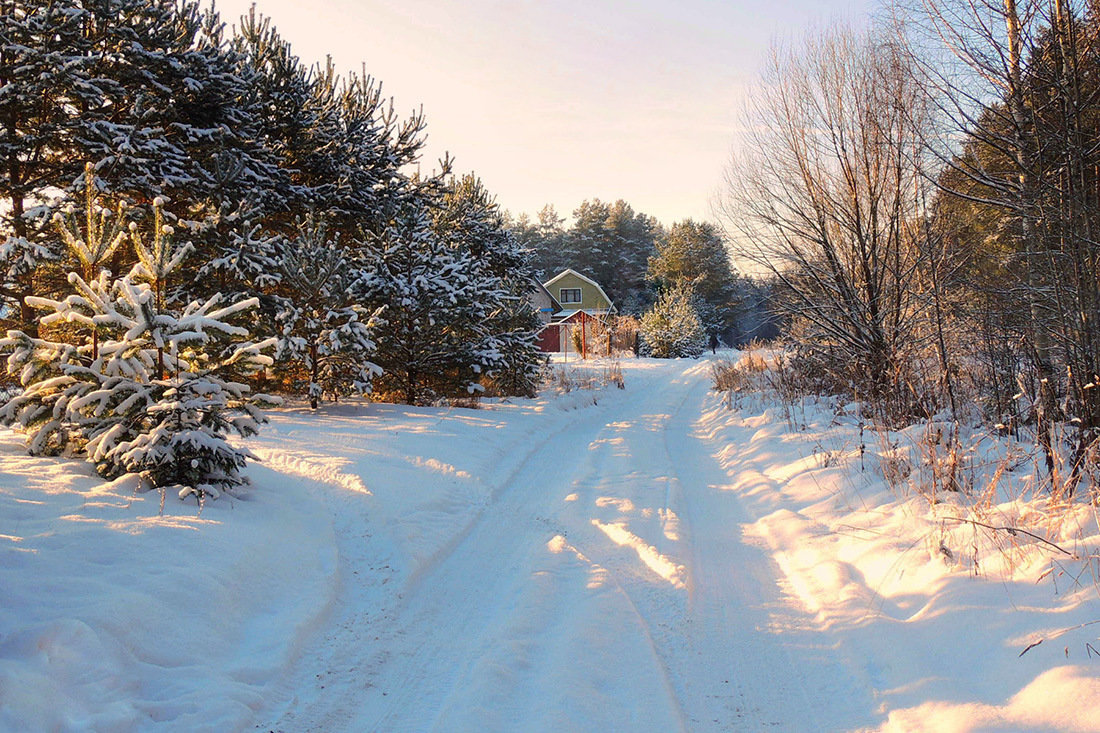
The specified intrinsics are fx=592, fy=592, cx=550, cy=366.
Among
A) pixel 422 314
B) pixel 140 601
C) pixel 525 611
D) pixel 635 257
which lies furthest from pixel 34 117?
pixel 635 257

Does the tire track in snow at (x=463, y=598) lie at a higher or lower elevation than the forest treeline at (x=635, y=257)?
lower

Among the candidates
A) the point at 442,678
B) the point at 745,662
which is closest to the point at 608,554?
the point at 745,662

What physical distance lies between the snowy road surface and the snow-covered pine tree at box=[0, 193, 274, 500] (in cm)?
152

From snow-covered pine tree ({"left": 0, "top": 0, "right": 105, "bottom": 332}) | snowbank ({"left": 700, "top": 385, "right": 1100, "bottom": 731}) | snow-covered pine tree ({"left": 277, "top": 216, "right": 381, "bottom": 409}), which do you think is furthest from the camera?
snow-covered pine tree ({"left": 277, "top": 216, "right": 381, "bottom": 409})

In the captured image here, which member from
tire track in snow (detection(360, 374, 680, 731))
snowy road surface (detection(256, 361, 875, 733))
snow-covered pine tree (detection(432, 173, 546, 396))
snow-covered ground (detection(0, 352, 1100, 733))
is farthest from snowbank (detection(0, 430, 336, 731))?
snow-covered pine tree (detection(432, 173, 546, 396))

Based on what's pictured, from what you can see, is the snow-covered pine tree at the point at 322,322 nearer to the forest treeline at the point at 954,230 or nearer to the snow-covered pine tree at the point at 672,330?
the forest treeline at the point at 954,230

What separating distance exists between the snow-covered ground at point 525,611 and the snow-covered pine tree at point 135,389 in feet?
1.09

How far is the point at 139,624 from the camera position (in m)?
3.30

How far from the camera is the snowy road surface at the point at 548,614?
3.16m

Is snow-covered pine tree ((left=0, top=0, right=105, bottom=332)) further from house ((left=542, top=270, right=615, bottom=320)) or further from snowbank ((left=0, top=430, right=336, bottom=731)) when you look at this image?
house ((left=542, top=270, right=615, bottom=320))

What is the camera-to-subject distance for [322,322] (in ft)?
37.9

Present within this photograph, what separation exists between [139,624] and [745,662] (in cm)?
355

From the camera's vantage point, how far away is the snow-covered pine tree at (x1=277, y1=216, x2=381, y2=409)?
1120 centimetres

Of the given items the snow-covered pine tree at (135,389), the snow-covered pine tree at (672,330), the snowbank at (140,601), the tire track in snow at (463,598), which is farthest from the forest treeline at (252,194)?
the snow-covered pine tree at (672,330)
